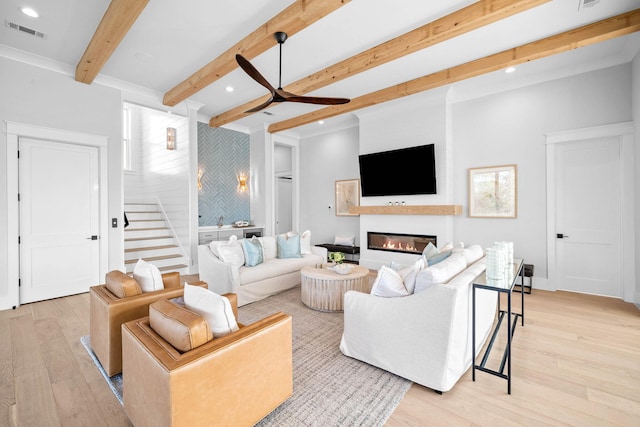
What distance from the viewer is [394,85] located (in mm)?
4586

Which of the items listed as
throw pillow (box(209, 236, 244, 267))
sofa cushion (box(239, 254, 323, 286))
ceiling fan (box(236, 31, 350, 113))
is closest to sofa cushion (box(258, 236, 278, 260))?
sofa cushion (box(239, 254, 323, 286))

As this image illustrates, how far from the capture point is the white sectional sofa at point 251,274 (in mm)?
3631

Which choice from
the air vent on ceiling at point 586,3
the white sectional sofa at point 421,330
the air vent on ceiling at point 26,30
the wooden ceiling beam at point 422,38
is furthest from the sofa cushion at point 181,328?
the air vent on ceiling at point 586,3

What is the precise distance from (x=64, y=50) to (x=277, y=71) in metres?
2.65

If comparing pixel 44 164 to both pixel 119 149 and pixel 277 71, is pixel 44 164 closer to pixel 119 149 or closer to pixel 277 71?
pixel 119 149

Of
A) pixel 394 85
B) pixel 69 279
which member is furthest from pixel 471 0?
pixel 69 279

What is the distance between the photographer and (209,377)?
136 centimetres

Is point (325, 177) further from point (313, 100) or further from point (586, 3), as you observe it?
point (586, 3)

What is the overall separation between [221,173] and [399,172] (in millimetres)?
3976

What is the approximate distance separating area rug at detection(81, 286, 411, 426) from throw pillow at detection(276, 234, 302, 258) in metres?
1.71

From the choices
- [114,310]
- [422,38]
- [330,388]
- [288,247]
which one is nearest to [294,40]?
[422,38]

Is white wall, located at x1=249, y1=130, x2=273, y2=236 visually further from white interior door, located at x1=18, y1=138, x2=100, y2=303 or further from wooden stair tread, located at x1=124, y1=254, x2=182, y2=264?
white interior door, located at x1=18, y1=138, x2=100, y2=303

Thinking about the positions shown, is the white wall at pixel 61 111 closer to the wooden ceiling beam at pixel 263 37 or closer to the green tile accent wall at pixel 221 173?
the wooden ceiling beam at pixel 263 37

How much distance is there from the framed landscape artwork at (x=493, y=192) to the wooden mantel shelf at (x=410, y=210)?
303 mm
